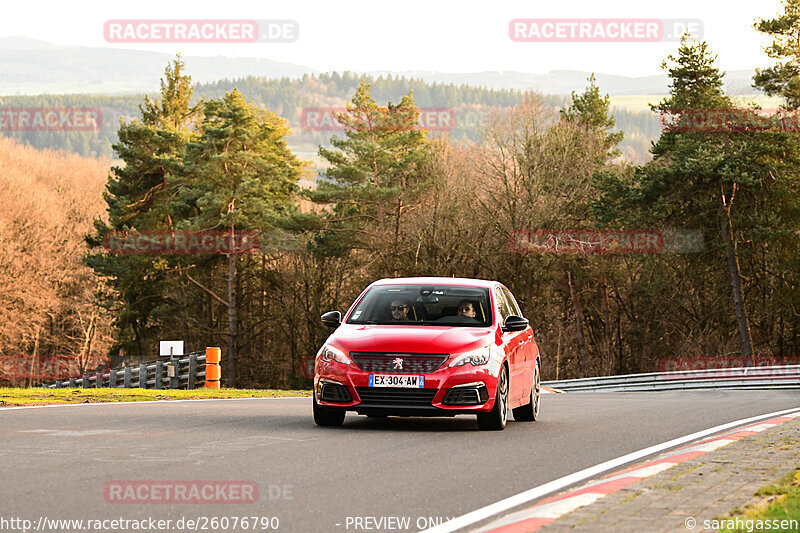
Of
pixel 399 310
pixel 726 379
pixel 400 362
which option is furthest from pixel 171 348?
pixel 400 362

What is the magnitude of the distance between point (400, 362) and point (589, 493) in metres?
4.97

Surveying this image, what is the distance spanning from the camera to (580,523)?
670cm

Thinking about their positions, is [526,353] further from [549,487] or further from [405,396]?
[549,487]

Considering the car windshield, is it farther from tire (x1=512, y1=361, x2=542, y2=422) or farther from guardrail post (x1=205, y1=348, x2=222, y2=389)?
guardrail post (x1=205, y1=348, x2=222, y2=389)

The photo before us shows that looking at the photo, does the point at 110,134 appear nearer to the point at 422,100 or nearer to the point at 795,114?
the point at 422,100

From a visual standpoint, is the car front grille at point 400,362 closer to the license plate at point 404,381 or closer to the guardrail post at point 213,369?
the license plate at point 404,381

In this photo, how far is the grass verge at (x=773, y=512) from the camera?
21.1 feet

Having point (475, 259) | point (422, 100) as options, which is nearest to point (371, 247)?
point (475, 259)

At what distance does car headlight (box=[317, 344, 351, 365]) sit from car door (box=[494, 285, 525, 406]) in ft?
6.22

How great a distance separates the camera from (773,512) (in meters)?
6.95

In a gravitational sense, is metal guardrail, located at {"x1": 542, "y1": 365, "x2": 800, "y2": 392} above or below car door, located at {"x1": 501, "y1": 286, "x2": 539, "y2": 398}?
below

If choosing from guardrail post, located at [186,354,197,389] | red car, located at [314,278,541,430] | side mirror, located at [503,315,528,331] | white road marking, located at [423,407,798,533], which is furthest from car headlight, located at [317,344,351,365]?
guardrail post, located at [186,354,197,389]

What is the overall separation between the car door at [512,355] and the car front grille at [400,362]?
1.11 metres

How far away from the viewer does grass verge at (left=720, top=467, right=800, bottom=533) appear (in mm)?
6434
